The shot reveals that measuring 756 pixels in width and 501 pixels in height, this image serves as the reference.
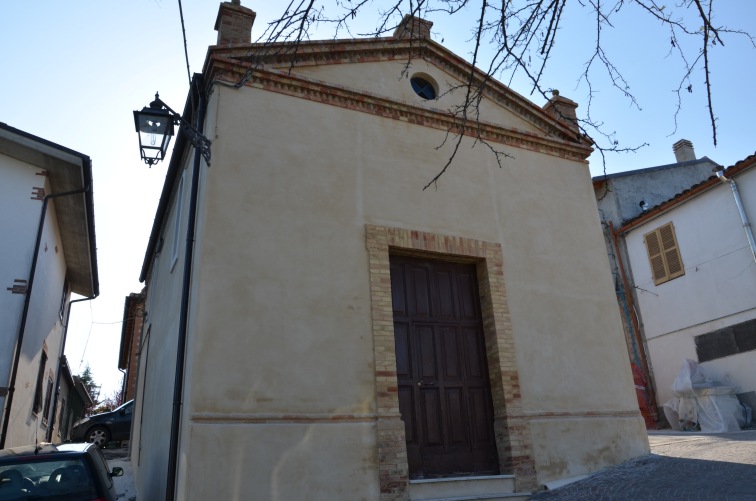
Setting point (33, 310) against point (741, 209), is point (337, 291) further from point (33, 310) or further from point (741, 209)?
point (741, 209)

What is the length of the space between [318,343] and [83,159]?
6632 mm

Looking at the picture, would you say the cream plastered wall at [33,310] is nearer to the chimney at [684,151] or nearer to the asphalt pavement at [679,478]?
the asphalt pavement at [679,478]

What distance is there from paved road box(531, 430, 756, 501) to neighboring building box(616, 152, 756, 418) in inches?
258

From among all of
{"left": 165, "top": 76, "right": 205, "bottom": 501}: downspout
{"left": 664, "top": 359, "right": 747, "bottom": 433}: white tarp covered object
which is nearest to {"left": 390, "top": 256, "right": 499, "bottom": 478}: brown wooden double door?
{"left": 165, "top": 76, "right": 205, "bottom": 501}: downspout

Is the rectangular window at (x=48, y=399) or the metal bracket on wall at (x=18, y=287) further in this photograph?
the rectangular window at (x=48, y=399)

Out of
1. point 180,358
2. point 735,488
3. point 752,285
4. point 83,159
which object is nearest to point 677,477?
point 735,488

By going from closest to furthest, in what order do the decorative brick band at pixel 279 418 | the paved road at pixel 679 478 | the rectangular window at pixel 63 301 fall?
1. the decorative brick band at pixel 279 418
2. the paved road at pixel 679 478
3. the rectangular window at pixel 63 301

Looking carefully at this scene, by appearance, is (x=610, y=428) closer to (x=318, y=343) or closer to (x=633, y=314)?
(x=318, y=343)

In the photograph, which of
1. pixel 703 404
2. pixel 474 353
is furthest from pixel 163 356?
pixel 703 404

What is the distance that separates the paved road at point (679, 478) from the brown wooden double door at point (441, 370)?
3.67 feet

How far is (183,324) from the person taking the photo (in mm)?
6859

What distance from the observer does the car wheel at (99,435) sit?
1681 cm

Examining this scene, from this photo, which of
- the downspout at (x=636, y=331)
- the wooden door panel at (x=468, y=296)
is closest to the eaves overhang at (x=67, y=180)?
the wooden door panel at (x=468, y=296)

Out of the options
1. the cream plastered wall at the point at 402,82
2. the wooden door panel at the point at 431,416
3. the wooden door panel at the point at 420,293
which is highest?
the cream plastered wall at the point at 402,82
